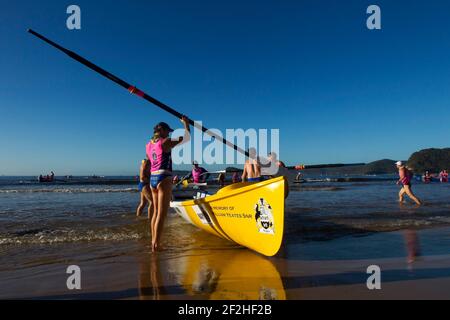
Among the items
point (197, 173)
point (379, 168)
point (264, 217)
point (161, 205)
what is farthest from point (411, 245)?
point (379, 168)

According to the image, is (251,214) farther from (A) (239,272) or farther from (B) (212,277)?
(B) (212,277)

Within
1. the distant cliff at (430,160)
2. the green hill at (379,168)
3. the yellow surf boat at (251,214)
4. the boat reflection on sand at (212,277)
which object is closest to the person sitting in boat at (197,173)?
the yellow surf boat at (251,214)

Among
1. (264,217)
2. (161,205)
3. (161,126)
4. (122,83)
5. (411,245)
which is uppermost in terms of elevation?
(122,83)

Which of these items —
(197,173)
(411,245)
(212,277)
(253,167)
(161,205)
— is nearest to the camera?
(212,277)

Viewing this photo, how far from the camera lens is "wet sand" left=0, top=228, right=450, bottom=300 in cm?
331

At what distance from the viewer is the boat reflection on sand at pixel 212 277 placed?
3.28 meters

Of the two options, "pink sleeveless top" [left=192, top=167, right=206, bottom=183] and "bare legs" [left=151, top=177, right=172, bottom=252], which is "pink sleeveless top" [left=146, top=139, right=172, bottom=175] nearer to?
"bare legs" [left=151, top=177, right=172, bottom=252]

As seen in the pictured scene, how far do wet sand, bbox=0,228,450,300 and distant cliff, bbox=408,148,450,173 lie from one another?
104 meters

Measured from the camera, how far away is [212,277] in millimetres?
3844

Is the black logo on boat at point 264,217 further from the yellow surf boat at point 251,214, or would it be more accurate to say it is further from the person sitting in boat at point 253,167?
the person sitting in boat at point 253,167

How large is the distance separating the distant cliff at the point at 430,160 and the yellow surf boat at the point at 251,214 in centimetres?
10439

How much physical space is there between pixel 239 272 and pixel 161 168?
2.13 m
